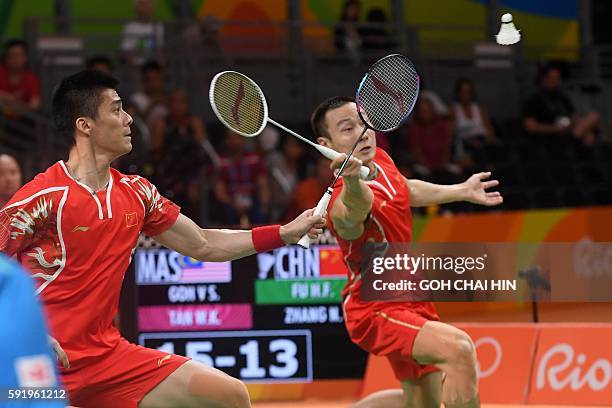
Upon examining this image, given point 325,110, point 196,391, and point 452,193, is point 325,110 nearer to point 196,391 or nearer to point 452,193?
point 452,193

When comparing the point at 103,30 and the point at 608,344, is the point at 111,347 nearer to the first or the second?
the point at 608,344

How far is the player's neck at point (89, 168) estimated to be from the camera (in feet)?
16.9

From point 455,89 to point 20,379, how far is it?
12.1 metres

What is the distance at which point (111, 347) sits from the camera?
4.99 metres

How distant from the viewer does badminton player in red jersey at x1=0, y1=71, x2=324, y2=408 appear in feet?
16.1

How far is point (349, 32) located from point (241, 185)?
3823 millimetres

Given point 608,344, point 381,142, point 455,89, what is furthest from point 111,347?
point 455,89

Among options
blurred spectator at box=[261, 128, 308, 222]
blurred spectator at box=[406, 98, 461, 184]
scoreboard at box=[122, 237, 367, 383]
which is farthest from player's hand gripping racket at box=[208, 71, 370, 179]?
blurred spectator at box=[406, 98, 461, 184]

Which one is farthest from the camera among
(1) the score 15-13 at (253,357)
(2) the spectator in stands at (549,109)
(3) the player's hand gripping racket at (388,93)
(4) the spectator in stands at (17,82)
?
(2) the spectator in stands at (549,109)

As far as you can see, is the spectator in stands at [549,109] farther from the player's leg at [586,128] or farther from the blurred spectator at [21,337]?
the blurred spectator at [21,337]

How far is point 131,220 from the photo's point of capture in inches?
204

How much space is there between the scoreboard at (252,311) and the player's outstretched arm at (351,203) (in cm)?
274

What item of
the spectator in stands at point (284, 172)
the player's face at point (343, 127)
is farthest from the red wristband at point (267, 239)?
the spectator in stands at point (284, 172)

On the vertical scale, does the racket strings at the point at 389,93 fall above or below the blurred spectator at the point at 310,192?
above
